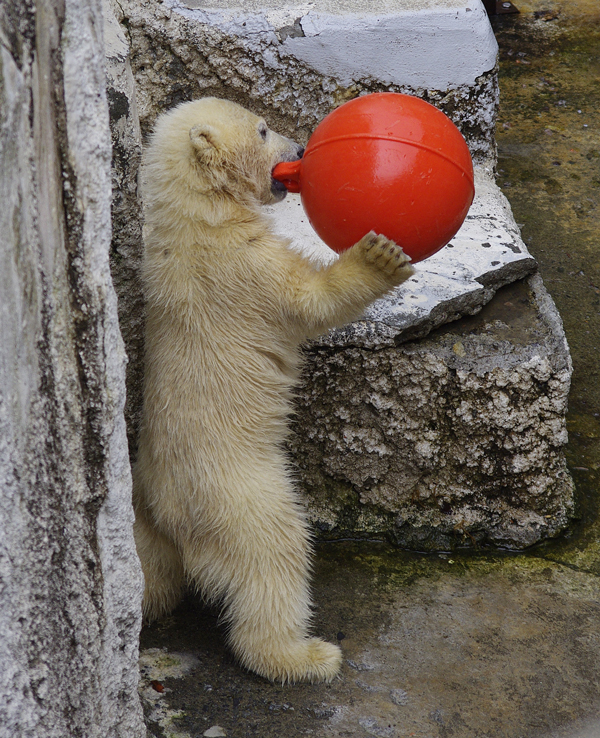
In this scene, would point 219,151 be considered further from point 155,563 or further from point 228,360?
point 155,563

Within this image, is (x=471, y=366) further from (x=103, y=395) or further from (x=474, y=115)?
(x=103, y=395)

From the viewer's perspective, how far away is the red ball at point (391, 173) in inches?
83.7

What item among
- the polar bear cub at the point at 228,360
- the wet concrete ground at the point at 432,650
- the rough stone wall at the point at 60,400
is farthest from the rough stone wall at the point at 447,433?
the rough stone wall at the point at 60,400

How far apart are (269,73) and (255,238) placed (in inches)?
51.1

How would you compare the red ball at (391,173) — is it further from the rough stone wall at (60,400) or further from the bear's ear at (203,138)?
the rough stone wall at (60,400)

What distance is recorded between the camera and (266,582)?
2410mm

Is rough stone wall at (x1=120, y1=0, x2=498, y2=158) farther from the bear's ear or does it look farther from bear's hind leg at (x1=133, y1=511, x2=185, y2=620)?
bear's hind leg at (x1=133, y1=511, x2=185, y2=620)

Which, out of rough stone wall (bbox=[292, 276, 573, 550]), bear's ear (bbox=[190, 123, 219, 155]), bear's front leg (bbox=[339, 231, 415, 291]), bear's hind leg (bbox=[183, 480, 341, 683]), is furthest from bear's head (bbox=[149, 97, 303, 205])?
bear's hind leg (bbox=[183, 480, 341, 683])

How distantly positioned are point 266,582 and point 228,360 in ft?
2.29

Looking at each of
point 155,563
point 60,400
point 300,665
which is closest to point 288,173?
point 60,400

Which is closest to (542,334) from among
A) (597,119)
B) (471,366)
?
(471,366)

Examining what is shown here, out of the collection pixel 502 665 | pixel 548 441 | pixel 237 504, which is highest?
pixel 237 504

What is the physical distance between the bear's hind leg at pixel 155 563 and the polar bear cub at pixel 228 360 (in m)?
0.09

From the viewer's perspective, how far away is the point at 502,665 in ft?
8.33
